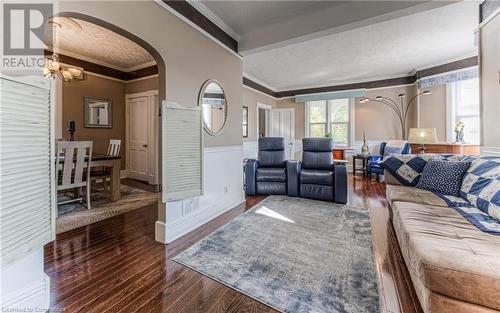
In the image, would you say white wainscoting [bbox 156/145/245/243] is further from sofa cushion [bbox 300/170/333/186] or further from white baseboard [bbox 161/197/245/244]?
sofa cushion [bbox 300/170/333/186]

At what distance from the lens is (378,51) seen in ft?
13.7

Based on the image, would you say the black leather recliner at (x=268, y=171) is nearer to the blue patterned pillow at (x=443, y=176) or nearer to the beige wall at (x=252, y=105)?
the beige wall at (x=252, y=105)

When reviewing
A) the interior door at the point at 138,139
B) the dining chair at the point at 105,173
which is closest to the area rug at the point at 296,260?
the dining chair at the point at 105,173

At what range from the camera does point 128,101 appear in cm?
540

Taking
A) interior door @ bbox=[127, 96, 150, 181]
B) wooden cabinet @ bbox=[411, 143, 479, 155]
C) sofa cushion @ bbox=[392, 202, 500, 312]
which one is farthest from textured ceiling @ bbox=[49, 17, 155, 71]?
wooden cabinet @ bbox=[411, 143, 479, 155]

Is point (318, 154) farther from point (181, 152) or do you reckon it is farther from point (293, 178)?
point (181, 152)

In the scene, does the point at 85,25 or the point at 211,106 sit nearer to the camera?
the point at 211,106

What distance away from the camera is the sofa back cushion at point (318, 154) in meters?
3.84

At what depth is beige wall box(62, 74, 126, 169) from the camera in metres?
4.40

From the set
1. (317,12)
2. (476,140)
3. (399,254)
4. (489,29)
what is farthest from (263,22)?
(476,140)

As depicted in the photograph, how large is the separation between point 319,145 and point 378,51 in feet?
7.42

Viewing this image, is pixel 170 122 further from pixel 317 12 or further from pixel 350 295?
pixel 317 12

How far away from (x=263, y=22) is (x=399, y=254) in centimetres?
331

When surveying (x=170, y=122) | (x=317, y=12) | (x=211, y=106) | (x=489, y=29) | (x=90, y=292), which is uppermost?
(x=317, y=12)
